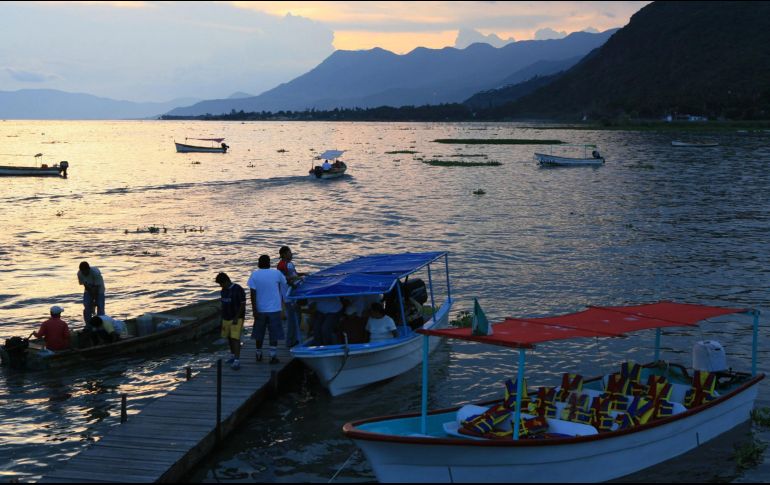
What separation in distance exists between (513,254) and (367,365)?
19661 millimetres

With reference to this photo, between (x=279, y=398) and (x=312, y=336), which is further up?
(x=312, y=336)

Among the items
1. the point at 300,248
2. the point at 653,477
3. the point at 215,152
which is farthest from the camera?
the point at 215,152

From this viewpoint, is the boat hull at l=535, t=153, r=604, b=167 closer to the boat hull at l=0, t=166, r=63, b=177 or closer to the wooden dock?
the boat hull at l=0, t=166, r=63, b=177

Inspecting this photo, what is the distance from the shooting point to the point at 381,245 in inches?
1521

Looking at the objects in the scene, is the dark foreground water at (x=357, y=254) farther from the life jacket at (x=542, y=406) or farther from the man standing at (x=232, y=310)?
the life jacket at (x=542, y=406)

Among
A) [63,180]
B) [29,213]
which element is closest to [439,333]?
[29,213]

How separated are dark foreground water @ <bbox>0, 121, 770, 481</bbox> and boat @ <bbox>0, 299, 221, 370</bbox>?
0.35m

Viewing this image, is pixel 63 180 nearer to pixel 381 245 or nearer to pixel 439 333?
pixel 381 245

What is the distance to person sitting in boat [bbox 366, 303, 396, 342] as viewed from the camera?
1784 cm

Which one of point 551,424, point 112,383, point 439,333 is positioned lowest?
point 112,383

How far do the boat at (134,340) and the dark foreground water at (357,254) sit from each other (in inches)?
13.6

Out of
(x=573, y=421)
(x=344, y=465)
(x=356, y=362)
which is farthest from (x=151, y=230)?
(x=573, y=421)

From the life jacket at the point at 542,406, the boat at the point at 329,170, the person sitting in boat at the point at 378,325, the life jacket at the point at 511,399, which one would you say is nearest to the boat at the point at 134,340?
the person sitting in boat at the point at 378,325

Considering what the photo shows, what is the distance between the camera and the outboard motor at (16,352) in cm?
1896
